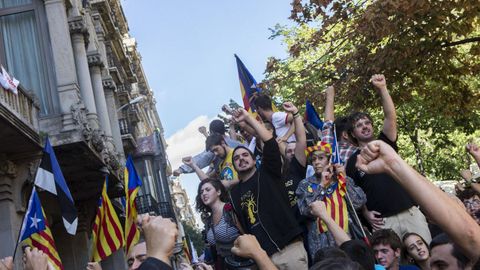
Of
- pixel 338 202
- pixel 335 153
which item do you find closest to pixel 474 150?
pixel 338 202

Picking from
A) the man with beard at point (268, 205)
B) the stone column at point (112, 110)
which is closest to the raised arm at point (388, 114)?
the man with beard at point (268, 205)

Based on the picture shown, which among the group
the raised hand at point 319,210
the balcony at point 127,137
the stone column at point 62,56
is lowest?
the raised hand at point 319,210

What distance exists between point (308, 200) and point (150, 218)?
3302mm

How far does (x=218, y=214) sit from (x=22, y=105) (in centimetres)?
781

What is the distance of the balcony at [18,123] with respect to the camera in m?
13.4

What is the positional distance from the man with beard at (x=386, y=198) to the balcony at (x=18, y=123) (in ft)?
21.9

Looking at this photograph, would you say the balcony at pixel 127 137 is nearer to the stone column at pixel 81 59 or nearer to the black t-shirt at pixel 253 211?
the stone column at pixel 81 59

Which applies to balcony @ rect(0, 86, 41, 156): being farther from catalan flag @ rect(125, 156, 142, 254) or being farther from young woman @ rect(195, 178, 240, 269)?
young woman @ rect(195, 178, 240, 269)

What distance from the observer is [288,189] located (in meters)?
8.02

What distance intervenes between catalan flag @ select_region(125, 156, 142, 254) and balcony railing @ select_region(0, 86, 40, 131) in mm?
2187

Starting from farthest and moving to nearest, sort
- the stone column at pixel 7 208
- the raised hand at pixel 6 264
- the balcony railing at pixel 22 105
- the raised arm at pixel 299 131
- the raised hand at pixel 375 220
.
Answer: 1. the stone column at pixel 7 208
2. the balcony railing at pixel 22 105
3. the raised arm at pixel 299 131
4. the raised hand at pixel 375 220
5. the raised hand at pixel 6 264

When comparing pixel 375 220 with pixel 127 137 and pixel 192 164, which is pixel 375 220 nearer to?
pixel 192 164

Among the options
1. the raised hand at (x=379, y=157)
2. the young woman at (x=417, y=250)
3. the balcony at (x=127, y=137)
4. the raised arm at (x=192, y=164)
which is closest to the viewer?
the raised hand at (x=379, y=157)

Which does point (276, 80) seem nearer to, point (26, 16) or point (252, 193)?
point (26, 16)
